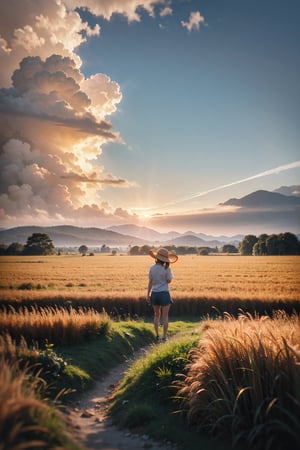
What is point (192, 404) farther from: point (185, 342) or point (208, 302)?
point (208, 302)

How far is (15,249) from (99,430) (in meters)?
91.3

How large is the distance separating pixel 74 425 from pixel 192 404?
211 cm

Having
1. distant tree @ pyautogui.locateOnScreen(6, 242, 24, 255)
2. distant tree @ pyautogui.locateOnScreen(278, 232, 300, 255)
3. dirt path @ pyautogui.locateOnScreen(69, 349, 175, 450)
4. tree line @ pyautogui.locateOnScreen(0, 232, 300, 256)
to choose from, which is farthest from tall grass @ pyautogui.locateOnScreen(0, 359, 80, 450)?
distant tree @ pyautogui.locateOnScreen(278, 232, 300, 255)

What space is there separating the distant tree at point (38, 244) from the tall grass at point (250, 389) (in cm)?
8142

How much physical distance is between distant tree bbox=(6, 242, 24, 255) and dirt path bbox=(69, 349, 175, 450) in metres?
86.8

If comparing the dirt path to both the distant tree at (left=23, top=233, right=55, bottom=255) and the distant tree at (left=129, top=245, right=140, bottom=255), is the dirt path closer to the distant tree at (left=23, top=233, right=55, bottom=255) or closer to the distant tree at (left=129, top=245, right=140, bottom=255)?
the distant tree at (left=23, top=233, right=55, bottom=255)

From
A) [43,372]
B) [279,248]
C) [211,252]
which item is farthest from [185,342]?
[211,252]

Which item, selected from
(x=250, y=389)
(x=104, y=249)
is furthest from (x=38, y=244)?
(x=104, y=249)

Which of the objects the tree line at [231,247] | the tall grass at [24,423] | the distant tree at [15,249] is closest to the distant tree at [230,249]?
the tree line at [231,247]

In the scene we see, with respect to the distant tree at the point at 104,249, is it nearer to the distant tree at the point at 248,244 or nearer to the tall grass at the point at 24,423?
the distant tree at the point at 248,244

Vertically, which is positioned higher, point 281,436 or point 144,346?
point 281,436

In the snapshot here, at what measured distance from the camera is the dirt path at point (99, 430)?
6.14m

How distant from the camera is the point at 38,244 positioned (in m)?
85.6

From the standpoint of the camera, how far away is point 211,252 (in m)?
156
